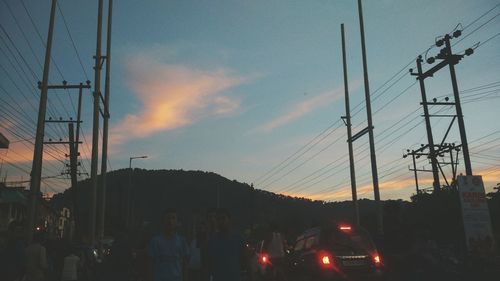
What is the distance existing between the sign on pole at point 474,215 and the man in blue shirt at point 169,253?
47.0 feet

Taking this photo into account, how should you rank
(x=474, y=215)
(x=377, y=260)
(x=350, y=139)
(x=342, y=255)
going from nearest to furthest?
1. (x=342, y=255)
2. (x=377, y=260)
3. (x=474, y=215)
4. (x=350, y=139)

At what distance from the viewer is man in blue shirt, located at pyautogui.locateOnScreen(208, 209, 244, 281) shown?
5.85m

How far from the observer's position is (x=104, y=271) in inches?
450

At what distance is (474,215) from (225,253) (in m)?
14.6

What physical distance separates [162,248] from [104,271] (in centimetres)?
621

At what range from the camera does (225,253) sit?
5867 millimetres

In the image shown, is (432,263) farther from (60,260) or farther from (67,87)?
(67,87)

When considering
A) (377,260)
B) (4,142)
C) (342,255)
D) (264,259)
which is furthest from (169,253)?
(4,142)

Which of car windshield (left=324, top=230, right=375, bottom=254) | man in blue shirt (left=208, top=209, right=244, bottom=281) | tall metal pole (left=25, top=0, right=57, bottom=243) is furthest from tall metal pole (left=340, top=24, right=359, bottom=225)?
man in blue shirt (left=208, top=209, right=244, bottom=281)

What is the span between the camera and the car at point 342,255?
10586 millimetres

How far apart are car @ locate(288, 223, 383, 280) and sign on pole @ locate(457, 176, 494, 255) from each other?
8.34 meters

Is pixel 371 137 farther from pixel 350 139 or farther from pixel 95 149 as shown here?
pixel 95 149

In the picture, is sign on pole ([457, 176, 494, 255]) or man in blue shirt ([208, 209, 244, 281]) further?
sign on pole ([457, 176, 494, 255])

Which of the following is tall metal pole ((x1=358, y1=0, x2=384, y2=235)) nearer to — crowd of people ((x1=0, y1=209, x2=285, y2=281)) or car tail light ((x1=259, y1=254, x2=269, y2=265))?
car tail light ((x1=259, y1=254, x2=269, y2=265))
